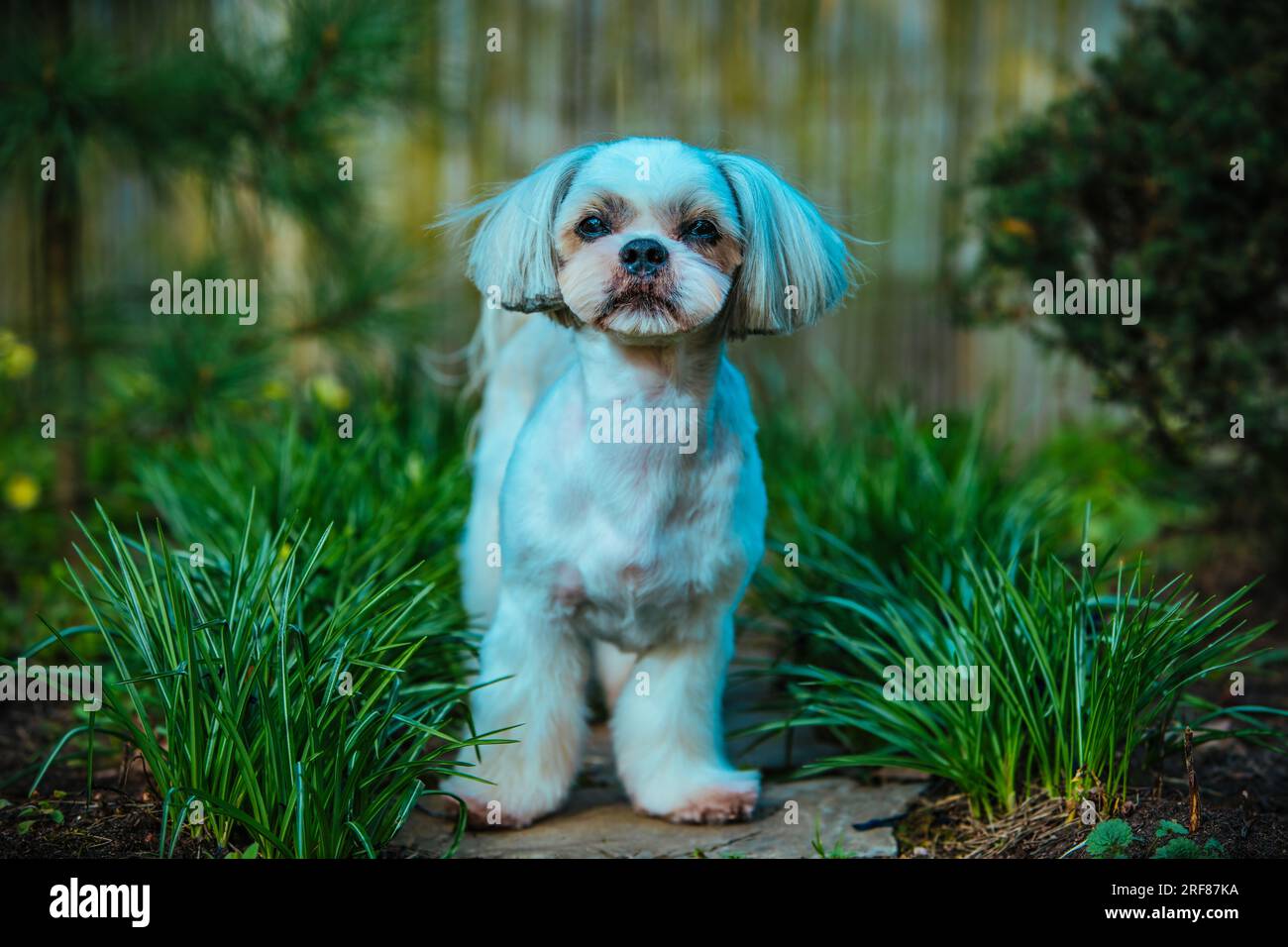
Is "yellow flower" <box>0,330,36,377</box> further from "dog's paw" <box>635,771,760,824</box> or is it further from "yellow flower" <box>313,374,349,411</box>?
"dog's paw" <box>635,771,760,824</box>

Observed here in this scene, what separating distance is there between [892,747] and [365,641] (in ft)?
4.84

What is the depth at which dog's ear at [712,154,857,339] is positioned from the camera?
2979 millimetres

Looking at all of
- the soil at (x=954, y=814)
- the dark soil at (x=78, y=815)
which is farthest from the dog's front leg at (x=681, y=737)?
the dark soil at (x=78, y=815)

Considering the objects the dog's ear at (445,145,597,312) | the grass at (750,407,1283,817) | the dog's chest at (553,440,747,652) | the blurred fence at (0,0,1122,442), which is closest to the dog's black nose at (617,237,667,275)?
the dog's ear at (445,145,597,312)

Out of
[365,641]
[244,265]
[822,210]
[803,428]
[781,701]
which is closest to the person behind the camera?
[365,641]

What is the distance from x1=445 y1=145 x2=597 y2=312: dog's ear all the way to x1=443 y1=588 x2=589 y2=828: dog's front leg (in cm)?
75

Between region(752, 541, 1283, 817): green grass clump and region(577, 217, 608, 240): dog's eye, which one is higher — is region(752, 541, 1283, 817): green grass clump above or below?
below

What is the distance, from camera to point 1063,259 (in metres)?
4.89

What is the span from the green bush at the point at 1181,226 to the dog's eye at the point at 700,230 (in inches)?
91.6

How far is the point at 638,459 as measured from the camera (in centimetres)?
309

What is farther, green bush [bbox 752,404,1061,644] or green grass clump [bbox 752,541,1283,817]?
green bush [bbox 752,404,1061,644]

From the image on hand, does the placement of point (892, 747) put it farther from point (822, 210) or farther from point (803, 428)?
point (803, 428)
